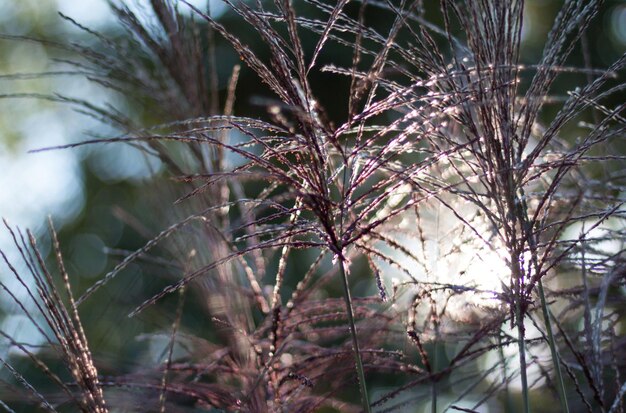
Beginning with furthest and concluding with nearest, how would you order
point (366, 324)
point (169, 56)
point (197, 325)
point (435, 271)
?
point (197, 325), point (169, 56), point (435, 271), point (366, 324)

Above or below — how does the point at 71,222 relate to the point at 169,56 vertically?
below

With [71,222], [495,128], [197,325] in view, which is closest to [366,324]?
[495,128]

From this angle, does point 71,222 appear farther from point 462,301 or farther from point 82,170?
point 462,301

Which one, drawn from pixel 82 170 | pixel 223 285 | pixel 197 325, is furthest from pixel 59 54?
pixel 223 285

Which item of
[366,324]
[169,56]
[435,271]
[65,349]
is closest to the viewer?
[65,349]

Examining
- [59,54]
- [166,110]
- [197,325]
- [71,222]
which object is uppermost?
[59,54]

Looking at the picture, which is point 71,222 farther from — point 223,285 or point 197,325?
point 223,285

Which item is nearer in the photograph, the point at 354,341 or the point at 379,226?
the point at 354,341

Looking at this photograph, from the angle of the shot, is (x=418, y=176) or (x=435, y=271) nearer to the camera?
(x=418, y=176)

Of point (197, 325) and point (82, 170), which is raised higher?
point (82, 170)
